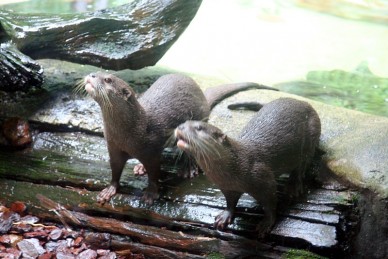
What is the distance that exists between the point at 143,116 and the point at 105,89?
0.92ft

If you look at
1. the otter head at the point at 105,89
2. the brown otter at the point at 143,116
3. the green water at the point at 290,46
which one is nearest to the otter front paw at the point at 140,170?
the brown otter at the point at 143,116

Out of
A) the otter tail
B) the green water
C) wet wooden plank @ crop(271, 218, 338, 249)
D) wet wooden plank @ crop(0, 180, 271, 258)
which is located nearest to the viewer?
wet wooden plank @ crop(271, 218, 338, 249)

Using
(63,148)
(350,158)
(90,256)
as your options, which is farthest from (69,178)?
(350,158)

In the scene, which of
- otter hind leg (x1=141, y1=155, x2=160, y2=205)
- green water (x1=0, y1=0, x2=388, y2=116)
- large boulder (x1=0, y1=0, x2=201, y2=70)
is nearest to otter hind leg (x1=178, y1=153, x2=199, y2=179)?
otter hind leg (x1=141, y1=155, x2=160, y2=205)

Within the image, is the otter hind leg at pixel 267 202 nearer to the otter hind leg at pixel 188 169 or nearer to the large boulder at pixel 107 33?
the otter hind leg at pixel 188 169

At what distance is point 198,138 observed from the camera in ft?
8.14

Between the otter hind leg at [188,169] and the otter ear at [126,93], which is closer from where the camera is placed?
the otter ear at [126,93]

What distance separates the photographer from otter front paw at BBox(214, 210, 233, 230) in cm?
283

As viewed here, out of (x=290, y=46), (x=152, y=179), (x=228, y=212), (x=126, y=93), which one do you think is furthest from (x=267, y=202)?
(x=290, y=46)

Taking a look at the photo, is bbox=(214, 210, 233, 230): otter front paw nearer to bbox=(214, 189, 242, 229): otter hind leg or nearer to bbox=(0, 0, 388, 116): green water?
bbox=(214, 189, 242, 229): otter hind leg

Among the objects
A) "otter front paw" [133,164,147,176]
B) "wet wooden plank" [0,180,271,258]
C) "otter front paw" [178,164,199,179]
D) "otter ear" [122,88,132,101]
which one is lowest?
"wet wooden plank" [0,180,271,258]

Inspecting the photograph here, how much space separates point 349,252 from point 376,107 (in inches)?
Answer: 76.2

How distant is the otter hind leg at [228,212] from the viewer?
2816mm

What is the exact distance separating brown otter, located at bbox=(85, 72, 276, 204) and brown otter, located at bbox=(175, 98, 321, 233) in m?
0.42
